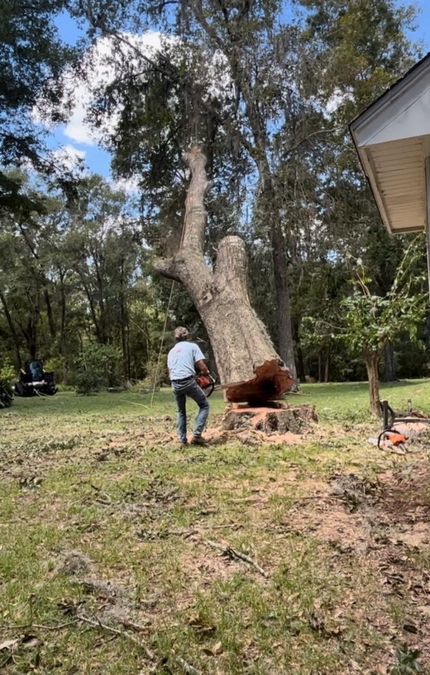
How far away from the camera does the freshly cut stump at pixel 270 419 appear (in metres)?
7.89

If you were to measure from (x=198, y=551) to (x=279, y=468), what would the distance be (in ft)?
7.48

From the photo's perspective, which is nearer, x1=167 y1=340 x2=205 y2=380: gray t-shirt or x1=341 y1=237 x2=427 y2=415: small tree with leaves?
x1=167 y1=340 x2=205 y2=380: gray t-shirt

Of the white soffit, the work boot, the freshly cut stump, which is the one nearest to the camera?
the white soffit

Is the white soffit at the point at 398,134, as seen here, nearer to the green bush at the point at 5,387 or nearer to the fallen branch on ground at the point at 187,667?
the fallen branch on ground at the point at 187,667

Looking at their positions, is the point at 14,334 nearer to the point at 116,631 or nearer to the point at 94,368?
the point at 94,368

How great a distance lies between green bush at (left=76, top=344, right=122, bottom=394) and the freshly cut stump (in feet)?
45.0

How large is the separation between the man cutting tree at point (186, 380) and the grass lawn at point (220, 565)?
846mm

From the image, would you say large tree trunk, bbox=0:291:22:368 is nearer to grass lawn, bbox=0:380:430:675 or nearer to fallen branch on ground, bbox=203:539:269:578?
grass lawn, bbox=0:380:430:675

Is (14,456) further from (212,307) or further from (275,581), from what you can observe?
(275,581)

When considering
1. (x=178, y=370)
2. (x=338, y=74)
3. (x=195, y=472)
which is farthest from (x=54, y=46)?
(x=195, y=472)

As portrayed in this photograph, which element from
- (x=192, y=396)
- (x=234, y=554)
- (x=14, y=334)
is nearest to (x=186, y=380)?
(x=192, y=396)

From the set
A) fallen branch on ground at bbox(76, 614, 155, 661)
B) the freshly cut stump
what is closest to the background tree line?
the freshly cut stump

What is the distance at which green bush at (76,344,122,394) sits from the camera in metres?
21.5

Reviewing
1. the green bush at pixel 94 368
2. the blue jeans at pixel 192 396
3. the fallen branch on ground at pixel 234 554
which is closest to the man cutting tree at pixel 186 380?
the blue jeans at pixel 192 396
